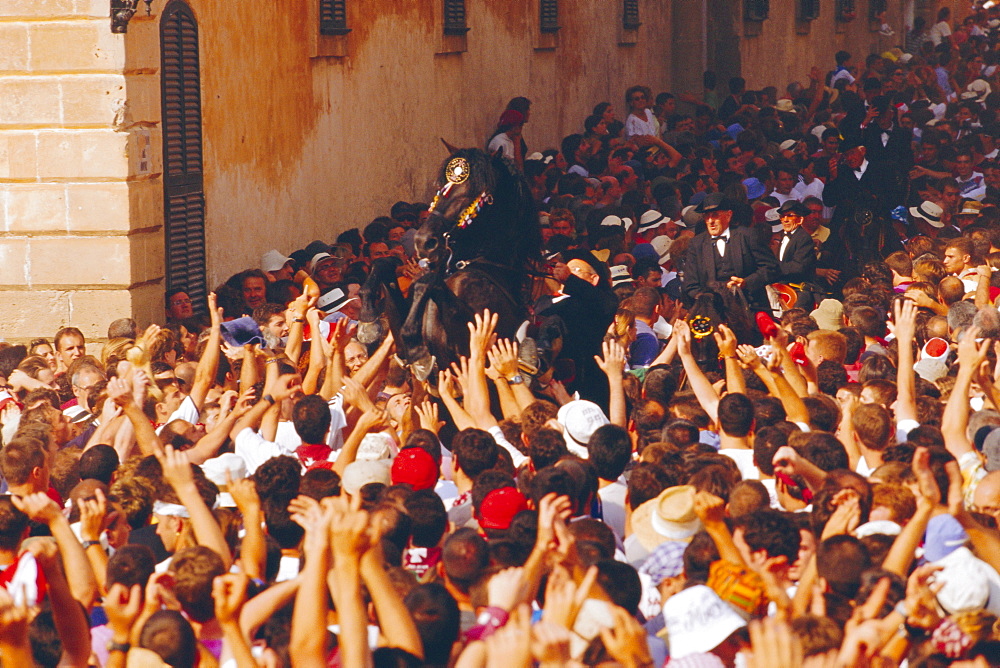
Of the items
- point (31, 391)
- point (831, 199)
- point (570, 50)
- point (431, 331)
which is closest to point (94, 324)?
point (31, 391)

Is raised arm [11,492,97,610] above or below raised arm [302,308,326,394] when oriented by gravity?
above

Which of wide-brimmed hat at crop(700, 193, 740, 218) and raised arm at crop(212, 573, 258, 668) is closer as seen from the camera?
raised arm at crop(212, 573, 258, 668)

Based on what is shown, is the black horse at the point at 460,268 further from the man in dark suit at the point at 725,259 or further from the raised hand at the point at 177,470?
the man in dark suit at the point at 725,259

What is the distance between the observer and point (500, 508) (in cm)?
591

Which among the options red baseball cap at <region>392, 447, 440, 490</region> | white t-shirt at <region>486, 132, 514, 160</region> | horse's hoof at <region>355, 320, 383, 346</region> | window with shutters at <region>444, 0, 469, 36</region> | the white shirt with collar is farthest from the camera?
white t-shirt at <region>486, 132, 514, 160</region>

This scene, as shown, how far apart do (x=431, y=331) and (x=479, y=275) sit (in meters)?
0.38

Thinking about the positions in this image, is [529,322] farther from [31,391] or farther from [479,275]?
[31,391]

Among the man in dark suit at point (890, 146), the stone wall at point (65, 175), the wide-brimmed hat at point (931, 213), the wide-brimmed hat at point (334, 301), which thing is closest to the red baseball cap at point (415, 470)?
the wide-brimmed hat at point (334, 301)

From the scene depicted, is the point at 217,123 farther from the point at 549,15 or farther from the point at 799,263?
the point at 549,15

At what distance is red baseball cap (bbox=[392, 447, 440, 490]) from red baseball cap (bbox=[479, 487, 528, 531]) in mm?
571

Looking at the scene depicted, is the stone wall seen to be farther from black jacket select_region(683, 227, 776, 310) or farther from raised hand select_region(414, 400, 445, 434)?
black jacket select_region(683, 227, 776, 310)

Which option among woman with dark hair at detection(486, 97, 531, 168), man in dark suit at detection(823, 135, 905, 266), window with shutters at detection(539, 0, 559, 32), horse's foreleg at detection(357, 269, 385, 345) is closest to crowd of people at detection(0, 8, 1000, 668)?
horse's foreleg at detection(357, 269, 385, 345)

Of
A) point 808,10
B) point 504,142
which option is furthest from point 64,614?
point 808,10

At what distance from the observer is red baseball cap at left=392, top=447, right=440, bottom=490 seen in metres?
6.51
